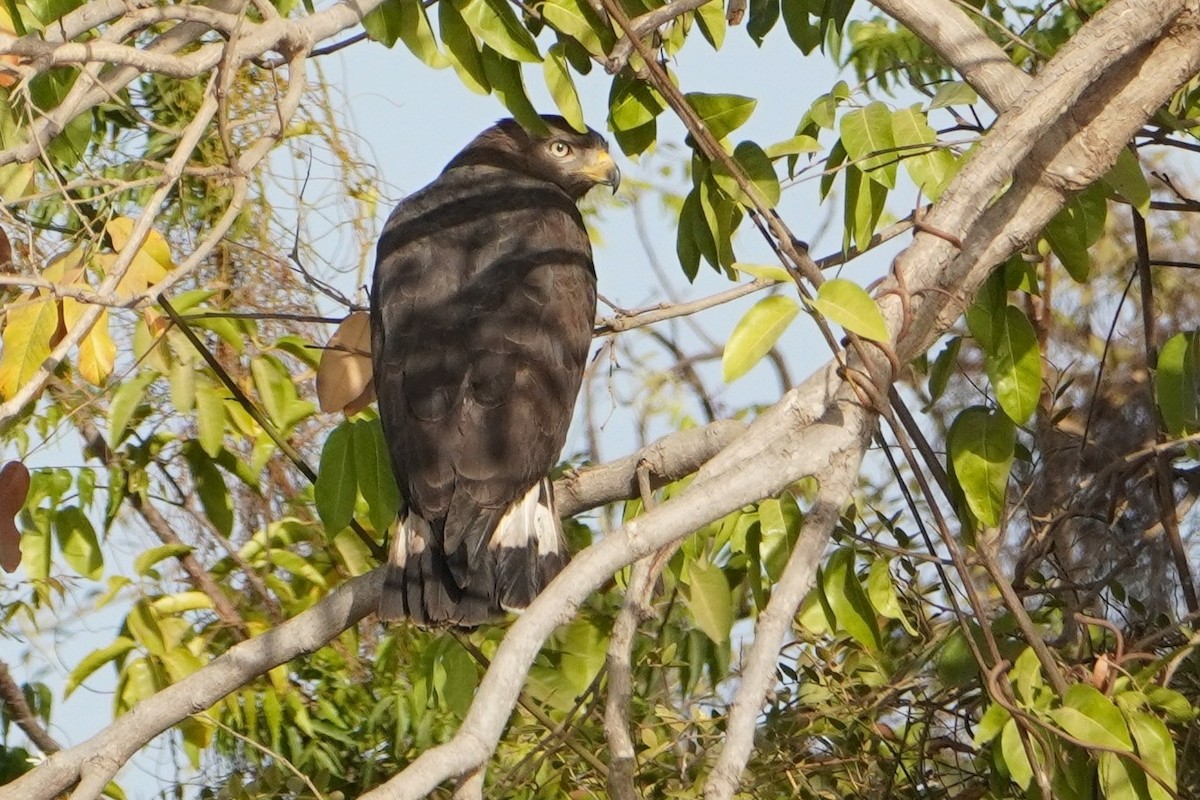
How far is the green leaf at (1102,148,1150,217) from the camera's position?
3283 millimetres

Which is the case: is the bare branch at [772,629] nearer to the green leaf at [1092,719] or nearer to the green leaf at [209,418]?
the green leaf at [1092,719]

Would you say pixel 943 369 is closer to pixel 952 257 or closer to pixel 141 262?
pixel 952 257

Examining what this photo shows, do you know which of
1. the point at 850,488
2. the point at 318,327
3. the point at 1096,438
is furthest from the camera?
the point at 318,327

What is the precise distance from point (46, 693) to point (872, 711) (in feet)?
7.75

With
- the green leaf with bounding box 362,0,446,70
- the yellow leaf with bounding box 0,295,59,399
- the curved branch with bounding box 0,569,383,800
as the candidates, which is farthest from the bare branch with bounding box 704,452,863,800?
the yellow leaf with bounding box 0,295,59,399

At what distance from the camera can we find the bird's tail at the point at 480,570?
3438mm

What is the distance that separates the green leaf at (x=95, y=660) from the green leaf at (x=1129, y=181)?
259 centimetres

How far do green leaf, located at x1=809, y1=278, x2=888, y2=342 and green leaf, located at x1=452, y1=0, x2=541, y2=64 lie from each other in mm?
1290

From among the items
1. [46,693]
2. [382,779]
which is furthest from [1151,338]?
[46,693]

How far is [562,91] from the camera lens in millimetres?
3311

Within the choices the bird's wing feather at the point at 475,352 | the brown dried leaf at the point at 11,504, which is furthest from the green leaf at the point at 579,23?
the brown dried leaf at the point at 11,504

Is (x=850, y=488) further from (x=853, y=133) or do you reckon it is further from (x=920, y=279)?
(x=853, y=133)

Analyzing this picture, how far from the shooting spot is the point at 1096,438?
15.4 feet

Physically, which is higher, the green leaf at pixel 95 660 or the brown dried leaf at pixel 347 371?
the brown dried leaf at pixel 347 371
